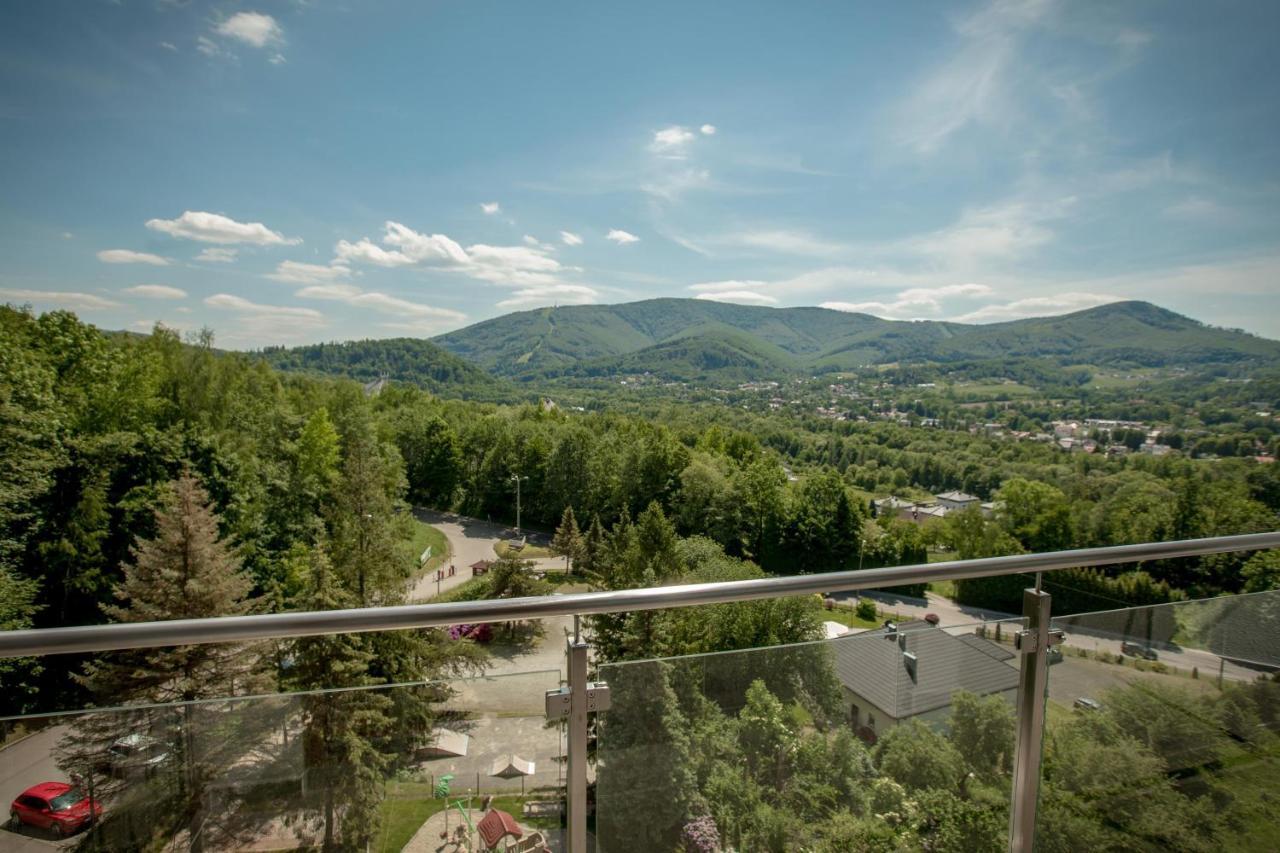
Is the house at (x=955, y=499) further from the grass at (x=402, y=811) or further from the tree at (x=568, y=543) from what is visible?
the grass at (x=402, y=811)

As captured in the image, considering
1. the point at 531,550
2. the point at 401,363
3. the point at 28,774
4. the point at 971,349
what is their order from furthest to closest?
the point at 971,349 < the point at 401,363 < the point at 531,550 < the point at 28,774

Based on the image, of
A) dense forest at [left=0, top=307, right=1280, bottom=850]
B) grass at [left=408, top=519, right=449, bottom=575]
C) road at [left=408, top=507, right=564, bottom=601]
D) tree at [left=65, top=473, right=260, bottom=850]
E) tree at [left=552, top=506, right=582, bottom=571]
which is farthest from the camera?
tree at [left=552, top=506, right=582, bottom=571]

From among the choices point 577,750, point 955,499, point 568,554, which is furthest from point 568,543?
point 955,499

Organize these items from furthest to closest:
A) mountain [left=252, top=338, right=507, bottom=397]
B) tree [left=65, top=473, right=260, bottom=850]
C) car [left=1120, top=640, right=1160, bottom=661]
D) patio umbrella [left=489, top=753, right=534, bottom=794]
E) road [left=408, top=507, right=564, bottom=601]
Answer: mountain [left=252, top=338, right=507, bottom=397] → road [left=408, top=507, right=564, bottom=601] → car [left=1120, top=640, right=1160, bottom=661] → patio umbrella [left=489, top=753, right=534, bottom=794] → tree [left=65, top=473, right=260, bottom=850]

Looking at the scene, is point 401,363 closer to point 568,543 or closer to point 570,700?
point 568,543

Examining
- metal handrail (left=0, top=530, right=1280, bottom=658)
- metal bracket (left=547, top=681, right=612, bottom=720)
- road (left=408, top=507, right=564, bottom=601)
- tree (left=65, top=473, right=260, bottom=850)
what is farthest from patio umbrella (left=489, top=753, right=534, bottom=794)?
road (left=408, top=507, right=564, bottom=601)

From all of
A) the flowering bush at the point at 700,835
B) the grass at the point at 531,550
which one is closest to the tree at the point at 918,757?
the flowering bush at the point at 700,835

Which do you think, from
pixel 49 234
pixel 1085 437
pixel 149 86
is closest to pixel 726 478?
pixel 149 86

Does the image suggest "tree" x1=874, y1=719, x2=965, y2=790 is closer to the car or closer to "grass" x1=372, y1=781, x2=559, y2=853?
the car
